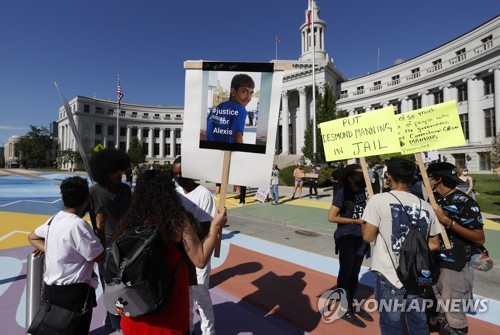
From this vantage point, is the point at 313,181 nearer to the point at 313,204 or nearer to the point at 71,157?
the point at 313,204

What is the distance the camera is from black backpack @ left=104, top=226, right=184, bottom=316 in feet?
5.37

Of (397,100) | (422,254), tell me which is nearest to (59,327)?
(422,254)

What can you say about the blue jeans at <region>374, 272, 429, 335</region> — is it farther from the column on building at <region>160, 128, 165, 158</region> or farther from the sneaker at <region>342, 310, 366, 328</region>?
the column on building at <region>160, 128, 165, 158</region>

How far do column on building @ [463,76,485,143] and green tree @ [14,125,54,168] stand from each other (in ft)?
320

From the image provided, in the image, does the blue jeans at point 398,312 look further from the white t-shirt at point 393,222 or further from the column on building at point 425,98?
the column on building at point 425,98

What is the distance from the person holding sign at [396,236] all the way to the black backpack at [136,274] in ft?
6.19

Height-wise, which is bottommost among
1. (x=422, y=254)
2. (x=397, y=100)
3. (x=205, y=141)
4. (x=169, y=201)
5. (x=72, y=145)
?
(x=422, y=254)

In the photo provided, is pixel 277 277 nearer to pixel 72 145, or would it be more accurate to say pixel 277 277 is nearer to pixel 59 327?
pixel 59 327

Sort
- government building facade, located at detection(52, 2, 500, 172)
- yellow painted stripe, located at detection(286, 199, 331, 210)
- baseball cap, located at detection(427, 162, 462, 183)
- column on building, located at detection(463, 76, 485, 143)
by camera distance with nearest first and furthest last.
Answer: baseball cap, located at detection(427, 162, 462, 183) → yellow painted stripe, located at detection(286, 199, 331, 210) → government building facade, located at detection(52, 2, 500, 172) → column on building, located at detection(463, 76, 485, 143)

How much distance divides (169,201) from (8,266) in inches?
210

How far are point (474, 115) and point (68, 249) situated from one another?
4379 centimetres

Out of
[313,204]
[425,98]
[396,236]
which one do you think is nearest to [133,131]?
[425,98]

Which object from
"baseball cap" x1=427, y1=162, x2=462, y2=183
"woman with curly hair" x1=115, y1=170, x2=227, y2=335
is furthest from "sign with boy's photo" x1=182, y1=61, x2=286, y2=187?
"baseball cap" x1=427, y1=162, x2=462, y2=183

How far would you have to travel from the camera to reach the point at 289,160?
4469cm
